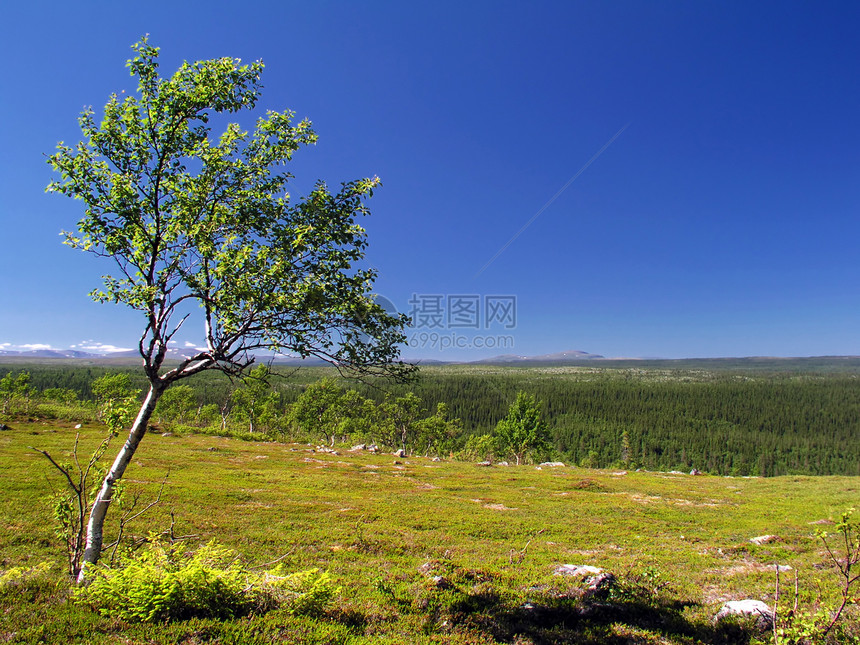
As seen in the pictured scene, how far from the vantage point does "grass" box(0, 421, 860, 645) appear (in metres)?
8.72

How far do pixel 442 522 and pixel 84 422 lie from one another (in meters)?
75.4

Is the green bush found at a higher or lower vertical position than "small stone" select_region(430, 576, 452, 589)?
higher

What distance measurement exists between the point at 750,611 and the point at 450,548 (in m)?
11.7

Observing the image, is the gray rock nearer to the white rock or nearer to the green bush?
the white rock

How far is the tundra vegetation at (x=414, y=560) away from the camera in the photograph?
26.5ft

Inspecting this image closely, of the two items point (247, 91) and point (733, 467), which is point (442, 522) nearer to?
point (247, 91)

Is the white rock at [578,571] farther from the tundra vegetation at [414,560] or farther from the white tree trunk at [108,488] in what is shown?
the white tree trunk at [108,488]

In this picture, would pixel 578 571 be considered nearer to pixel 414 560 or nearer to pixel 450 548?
pixel 414 560

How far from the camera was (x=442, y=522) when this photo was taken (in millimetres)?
23531

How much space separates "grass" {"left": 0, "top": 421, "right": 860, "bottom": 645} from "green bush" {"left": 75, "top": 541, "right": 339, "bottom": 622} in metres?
0.33

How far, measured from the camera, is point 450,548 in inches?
714

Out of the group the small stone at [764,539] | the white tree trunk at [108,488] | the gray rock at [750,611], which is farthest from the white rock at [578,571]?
the white tree trunk at [108,488]

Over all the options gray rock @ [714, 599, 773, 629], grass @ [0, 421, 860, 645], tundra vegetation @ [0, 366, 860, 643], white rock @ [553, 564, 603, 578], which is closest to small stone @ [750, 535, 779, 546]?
tundra vegetation @ [0, 366, 860, 643]

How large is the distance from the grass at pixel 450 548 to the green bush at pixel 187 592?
33 cm
